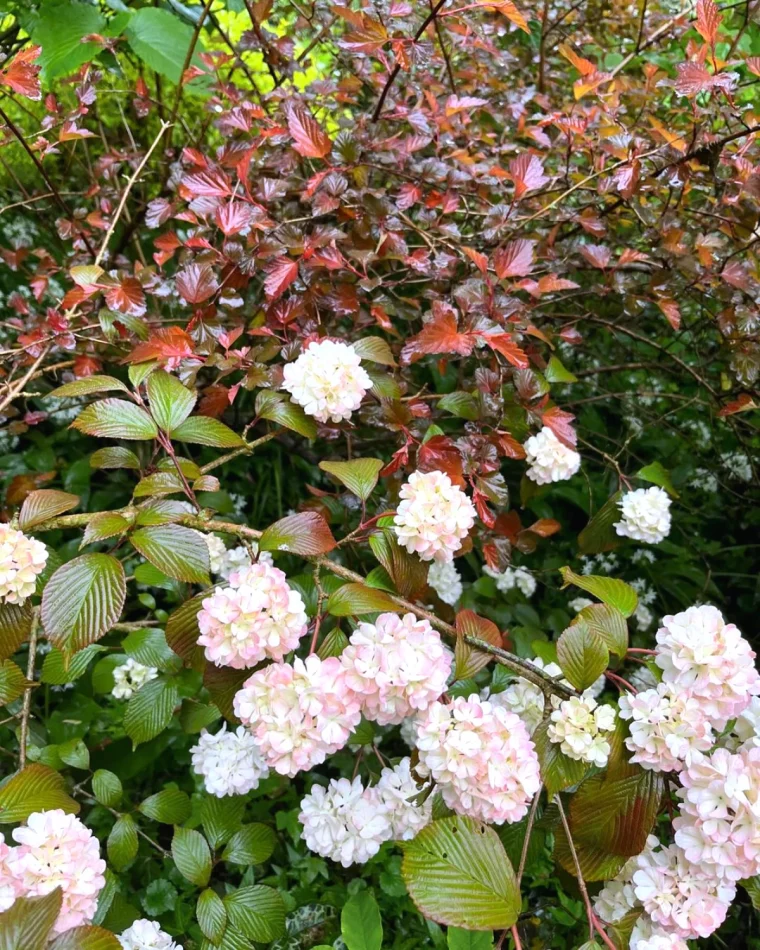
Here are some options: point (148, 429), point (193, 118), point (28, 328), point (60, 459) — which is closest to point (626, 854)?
point (148, 429)

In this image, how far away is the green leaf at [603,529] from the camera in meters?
1.44

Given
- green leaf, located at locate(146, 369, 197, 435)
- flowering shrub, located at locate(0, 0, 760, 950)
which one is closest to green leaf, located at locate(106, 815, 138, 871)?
flowering shrub, located at locate(0, 0, 760, 950)

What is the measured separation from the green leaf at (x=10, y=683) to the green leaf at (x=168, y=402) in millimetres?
382

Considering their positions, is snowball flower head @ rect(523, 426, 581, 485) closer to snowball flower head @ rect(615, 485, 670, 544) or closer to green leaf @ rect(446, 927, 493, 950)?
snowball flower head @ rect(615, 485, 670, 544)

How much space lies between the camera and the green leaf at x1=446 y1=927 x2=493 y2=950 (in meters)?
0.92

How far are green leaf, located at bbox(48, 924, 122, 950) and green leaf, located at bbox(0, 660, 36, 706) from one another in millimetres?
338

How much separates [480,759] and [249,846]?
1.71 ft

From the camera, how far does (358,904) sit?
0.93 metres

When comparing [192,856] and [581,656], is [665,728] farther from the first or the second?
[192,856]

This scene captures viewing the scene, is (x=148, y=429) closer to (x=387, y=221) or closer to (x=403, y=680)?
(x=403, y=680)

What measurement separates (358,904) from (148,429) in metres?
0.70

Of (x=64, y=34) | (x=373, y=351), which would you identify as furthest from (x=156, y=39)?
(x=373, y=351)

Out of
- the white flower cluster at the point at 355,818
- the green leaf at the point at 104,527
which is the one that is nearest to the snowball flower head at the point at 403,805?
the white flower cluster at the point at 355,818

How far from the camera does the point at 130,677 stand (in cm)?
141
